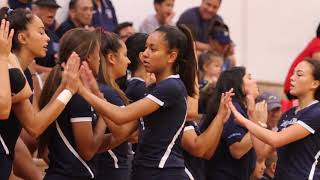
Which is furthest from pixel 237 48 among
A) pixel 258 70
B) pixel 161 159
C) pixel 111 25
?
pixel 161 159

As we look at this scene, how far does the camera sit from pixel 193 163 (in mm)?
6105

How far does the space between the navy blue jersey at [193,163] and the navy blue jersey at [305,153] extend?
56 cm

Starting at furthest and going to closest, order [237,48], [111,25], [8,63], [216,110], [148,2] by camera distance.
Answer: [237,48] → [148,2] → [111,25] → [216,110] → [8,63]

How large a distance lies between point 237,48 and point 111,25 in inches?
101

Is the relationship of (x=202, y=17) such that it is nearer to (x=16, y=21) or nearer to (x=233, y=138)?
(x=233, y=138)

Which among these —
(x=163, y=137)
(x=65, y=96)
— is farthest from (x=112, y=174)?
(x=65, y=96)

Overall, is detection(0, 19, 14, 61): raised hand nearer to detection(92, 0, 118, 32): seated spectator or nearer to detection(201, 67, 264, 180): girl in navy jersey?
detection(201, 67, 264, 180): girl in navy jersey

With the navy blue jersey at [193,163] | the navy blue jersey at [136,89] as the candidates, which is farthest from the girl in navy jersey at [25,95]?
the navy blue jersey at [193,163]

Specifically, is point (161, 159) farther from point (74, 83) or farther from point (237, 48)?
point (237, 48)

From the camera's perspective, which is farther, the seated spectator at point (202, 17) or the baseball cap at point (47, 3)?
the seated spectator at point (202, 17)

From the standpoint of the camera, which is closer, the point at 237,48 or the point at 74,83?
the point at 74,83

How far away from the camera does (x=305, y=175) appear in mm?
5902

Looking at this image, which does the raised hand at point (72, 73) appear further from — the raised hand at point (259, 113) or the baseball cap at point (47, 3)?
the baseball cap at point (47, 3)

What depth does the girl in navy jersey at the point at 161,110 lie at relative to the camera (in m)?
5.17
